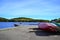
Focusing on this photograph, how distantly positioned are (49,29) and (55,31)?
0.96m

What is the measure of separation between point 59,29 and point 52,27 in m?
0.91

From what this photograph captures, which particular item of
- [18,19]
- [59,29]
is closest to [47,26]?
[59,29]

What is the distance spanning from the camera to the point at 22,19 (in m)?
169

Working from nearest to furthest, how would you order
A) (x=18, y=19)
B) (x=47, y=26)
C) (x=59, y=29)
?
Answer: 1. (x=59, y=29)
2. (x=47, y=26)
3. (x=18, y=19)

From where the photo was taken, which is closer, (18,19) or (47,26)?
(47,26)

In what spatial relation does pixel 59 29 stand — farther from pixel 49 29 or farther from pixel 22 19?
pixel 22 19

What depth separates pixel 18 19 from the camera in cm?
16775

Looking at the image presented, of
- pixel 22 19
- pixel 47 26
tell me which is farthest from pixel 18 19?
pixel 47 26

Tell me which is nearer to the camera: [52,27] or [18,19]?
[52,27]

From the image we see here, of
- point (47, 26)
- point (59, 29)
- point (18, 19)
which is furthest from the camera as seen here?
point (18, 19)

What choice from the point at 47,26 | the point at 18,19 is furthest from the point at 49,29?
the point at 18,19

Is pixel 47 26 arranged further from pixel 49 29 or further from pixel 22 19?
pixel 22 19

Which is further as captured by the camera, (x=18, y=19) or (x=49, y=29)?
(x=18, y=19)

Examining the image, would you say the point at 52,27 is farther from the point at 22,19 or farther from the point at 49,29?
the point at 22,19
